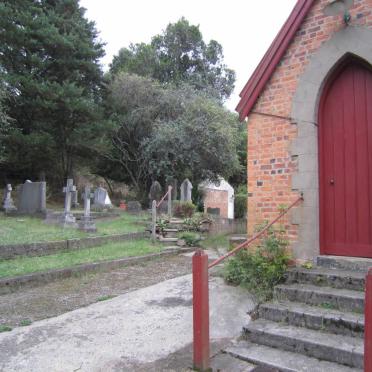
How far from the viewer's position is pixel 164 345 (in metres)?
4.36

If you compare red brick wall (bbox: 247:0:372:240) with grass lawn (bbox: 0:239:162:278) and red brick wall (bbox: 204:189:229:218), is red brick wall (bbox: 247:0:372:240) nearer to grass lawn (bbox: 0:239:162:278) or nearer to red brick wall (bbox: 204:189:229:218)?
grass lawn (bbox: 0:239:162:278)

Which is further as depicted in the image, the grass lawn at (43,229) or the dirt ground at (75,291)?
the grass lawn at (43,229)

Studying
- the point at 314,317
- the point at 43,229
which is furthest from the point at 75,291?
the point at 43,229

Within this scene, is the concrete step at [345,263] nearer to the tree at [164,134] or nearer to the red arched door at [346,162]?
the red arched door at [346,162]

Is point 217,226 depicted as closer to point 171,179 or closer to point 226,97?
point 171,179

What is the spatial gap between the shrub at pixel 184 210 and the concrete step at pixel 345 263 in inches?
391

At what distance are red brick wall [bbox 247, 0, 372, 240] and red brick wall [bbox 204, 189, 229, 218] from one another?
50.0 ft

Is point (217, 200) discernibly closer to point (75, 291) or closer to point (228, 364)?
point (75, 291)

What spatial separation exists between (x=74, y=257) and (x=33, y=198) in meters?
6.79

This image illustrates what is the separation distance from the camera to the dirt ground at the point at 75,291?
5.54 m

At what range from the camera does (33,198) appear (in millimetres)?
14672

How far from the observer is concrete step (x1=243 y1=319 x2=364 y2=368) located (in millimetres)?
3723

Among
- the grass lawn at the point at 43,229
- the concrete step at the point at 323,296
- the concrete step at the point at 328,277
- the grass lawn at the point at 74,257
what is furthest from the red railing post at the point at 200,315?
the grass lawn at the point at 43,229

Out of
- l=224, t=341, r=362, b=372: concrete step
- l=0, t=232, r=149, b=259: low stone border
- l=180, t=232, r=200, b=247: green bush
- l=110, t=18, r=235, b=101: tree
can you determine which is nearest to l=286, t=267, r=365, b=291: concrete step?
l=224, t=341, r=362, b=372: concrete step
